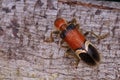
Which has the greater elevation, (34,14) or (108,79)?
(34,14)

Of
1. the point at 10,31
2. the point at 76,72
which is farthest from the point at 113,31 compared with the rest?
the point at 10,31

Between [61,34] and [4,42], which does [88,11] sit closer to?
[61,34]

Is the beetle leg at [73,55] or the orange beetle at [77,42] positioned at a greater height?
the orange beetle at [77,42]

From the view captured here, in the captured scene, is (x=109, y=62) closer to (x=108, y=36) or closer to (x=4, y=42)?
(x=108, y=36)

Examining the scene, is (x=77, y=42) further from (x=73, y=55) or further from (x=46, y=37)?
(x=46, y=37)
